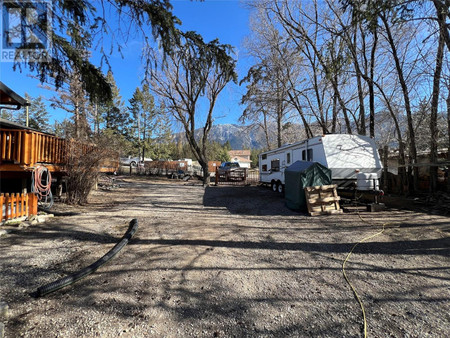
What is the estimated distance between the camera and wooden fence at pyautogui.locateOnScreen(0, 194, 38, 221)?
17.5 ft

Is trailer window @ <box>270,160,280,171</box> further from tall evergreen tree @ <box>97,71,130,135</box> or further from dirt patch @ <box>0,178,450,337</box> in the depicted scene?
tall evergreen tree @ <box>97,71,130,135</box>

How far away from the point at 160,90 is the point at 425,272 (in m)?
20.3

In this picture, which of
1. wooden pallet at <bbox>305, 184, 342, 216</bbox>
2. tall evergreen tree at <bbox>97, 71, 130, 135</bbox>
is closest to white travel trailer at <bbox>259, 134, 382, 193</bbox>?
wooden pallet at <bbox>305, 184, 342, 216</bbox>

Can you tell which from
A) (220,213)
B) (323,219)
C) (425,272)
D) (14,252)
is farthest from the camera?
(220,213)

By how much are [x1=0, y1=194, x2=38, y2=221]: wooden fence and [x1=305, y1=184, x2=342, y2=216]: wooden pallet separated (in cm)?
766

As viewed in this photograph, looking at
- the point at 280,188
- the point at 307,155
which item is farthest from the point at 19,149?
the point at 280,188

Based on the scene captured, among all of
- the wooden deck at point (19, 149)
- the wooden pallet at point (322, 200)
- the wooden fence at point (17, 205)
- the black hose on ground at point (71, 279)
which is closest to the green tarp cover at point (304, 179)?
the wooden pallet at point (322, 200)

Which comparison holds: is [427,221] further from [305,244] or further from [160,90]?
[160,90]

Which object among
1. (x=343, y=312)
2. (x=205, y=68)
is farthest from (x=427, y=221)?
(x=205, y=68)

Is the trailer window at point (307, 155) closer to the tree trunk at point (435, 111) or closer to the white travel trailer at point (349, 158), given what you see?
the white travel trailer at point (349, 158)

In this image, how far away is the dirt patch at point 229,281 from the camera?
2.28 m

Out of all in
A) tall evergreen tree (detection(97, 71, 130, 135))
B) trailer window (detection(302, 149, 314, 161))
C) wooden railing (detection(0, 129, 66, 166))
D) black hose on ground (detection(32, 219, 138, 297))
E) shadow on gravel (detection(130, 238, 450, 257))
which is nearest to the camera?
black hose on ground (detection(32, 219, 138, 297))

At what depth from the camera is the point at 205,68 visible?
5.29 metres

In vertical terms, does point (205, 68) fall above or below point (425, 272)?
above
